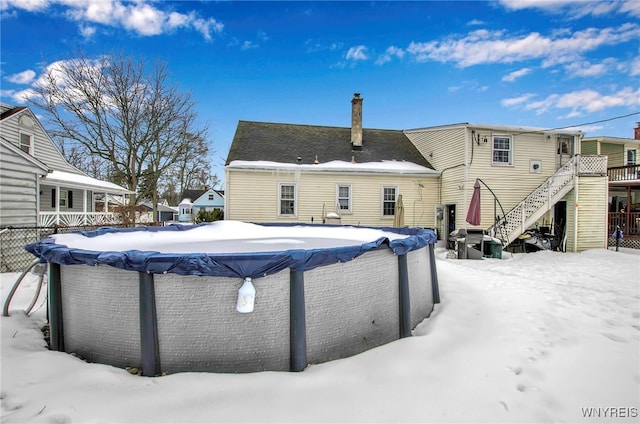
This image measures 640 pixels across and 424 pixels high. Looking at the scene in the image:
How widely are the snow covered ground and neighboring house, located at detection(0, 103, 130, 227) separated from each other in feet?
25.3

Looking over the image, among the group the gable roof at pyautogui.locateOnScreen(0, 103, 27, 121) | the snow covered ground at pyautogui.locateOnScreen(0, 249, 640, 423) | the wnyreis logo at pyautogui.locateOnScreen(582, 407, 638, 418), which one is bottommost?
the wnyreis logo at pyautogui.locateOnScreen(582, 407, 638, 418)

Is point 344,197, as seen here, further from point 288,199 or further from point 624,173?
point 624,173

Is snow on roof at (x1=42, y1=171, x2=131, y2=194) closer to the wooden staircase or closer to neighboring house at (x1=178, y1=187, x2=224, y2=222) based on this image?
the wooden staircase

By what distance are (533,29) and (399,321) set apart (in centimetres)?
Result: 1299

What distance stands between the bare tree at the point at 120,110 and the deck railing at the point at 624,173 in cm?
2450

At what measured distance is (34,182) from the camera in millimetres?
10094

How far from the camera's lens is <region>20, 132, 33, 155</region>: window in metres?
13.9

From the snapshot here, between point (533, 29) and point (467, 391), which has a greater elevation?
point (533, 29)

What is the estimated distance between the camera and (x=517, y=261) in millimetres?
9430

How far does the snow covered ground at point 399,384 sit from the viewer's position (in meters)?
2.07

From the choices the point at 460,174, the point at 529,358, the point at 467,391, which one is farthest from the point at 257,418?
the point at 460,174

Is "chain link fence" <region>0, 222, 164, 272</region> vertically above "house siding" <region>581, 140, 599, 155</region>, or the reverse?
"house siding" <region>581, 140, 599, 155</region>

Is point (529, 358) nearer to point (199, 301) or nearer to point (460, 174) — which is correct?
point (199, 301)

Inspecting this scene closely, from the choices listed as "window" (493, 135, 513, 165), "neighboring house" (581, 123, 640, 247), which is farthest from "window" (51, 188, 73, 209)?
"neighboring house" (581, 123, 640, 247)
